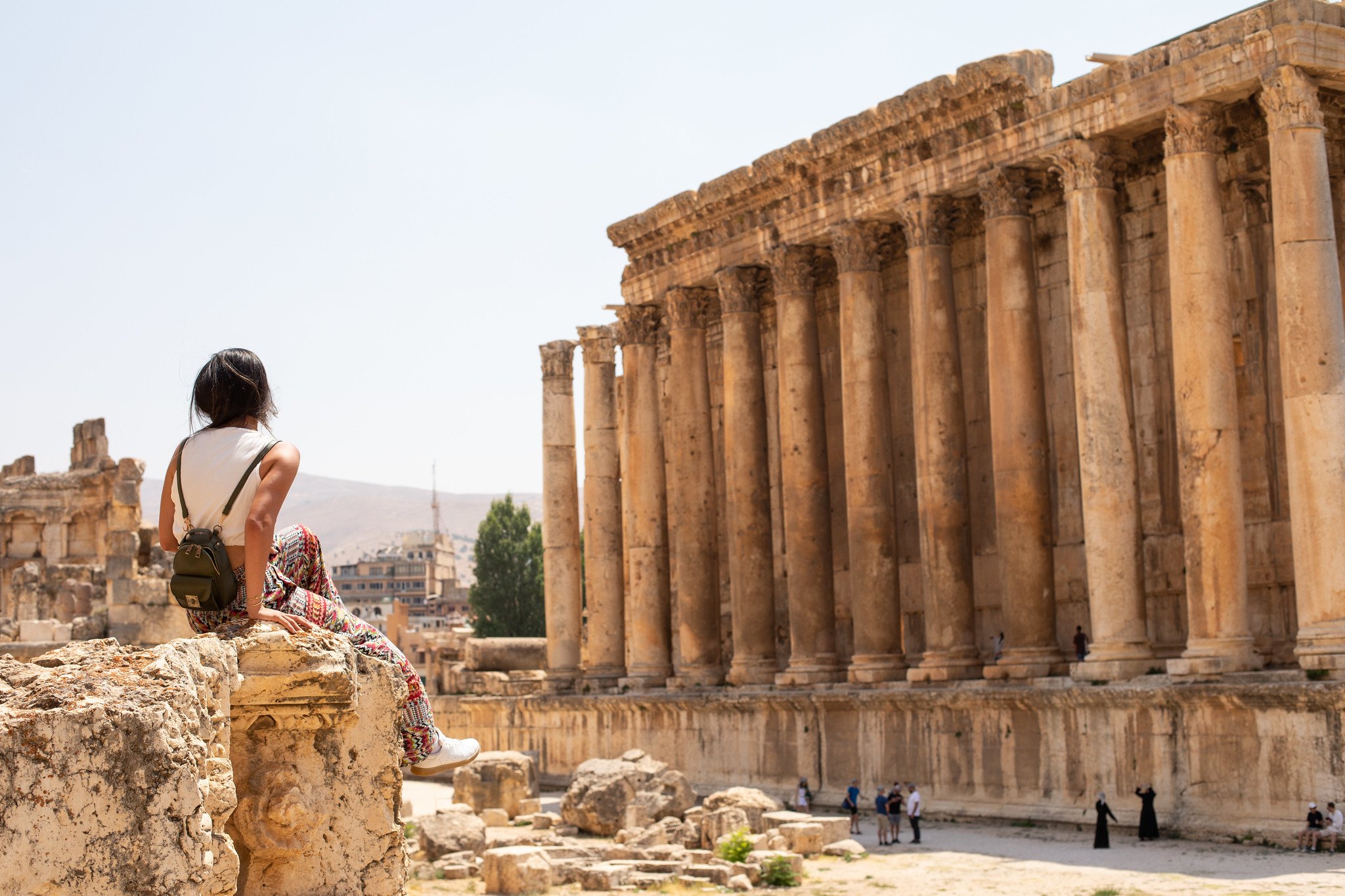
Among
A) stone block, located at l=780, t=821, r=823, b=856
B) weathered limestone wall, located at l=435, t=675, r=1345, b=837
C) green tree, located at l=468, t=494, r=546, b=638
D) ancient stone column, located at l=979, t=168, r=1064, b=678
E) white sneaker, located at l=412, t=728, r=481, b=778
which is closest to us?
white sneaker, located at l=412, t=728, r=481, b=778

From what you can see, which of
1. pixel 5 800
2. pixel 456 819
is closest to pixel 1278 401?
pixel 456 819

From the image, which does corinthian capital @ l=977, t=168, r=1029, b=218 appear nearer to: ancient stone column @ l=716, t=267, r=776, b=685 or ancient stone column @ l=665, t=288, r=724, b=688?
ancient stone column @ l=716, t=267, r=776, b=685

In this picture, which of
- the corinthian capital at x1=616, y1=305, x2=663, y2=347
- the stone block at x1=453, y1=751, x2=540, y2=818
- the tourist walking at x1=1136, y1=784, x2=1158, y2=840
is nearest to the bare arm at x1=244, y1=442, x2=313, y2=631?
the tourist walking at x1=1136, y1=784, x2=1158, y2=840

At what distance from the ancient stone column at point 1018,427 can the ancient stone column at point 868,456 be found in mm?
2982

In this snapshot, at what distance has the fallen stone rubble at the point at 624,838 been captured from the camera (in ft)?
68.9

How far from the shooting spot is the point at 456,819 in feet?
82.3

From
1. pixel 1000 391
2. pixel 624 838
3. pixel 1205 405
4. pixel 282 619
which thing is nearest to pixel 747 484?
pixel 1000 391

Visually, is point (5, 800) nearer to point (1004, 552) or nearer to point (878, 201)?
point (1004, 552)

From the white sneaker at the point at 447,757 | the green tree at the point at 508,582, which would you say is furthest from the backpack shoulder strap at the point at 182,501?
the green tree at the point at 508,582

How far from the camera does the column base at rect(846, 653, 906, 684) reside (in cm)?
2884

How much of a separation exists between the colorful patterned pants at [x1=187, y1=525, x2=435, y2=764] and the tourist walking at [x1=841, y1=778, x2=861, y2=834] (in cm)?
1966

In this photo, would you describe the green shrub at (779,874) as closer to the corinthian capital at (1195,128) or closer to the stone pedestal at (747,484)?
the corinthian capital at (1195,128)

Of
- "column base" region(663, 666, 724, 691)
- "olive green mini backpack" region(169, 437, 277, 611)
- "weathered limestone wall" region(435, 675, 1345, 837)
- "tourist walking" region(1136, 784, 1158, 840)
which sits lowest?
"tourist walking" region(1136, 784, 1158, 840)

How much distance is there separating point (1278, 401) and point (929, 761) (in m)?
7.31
